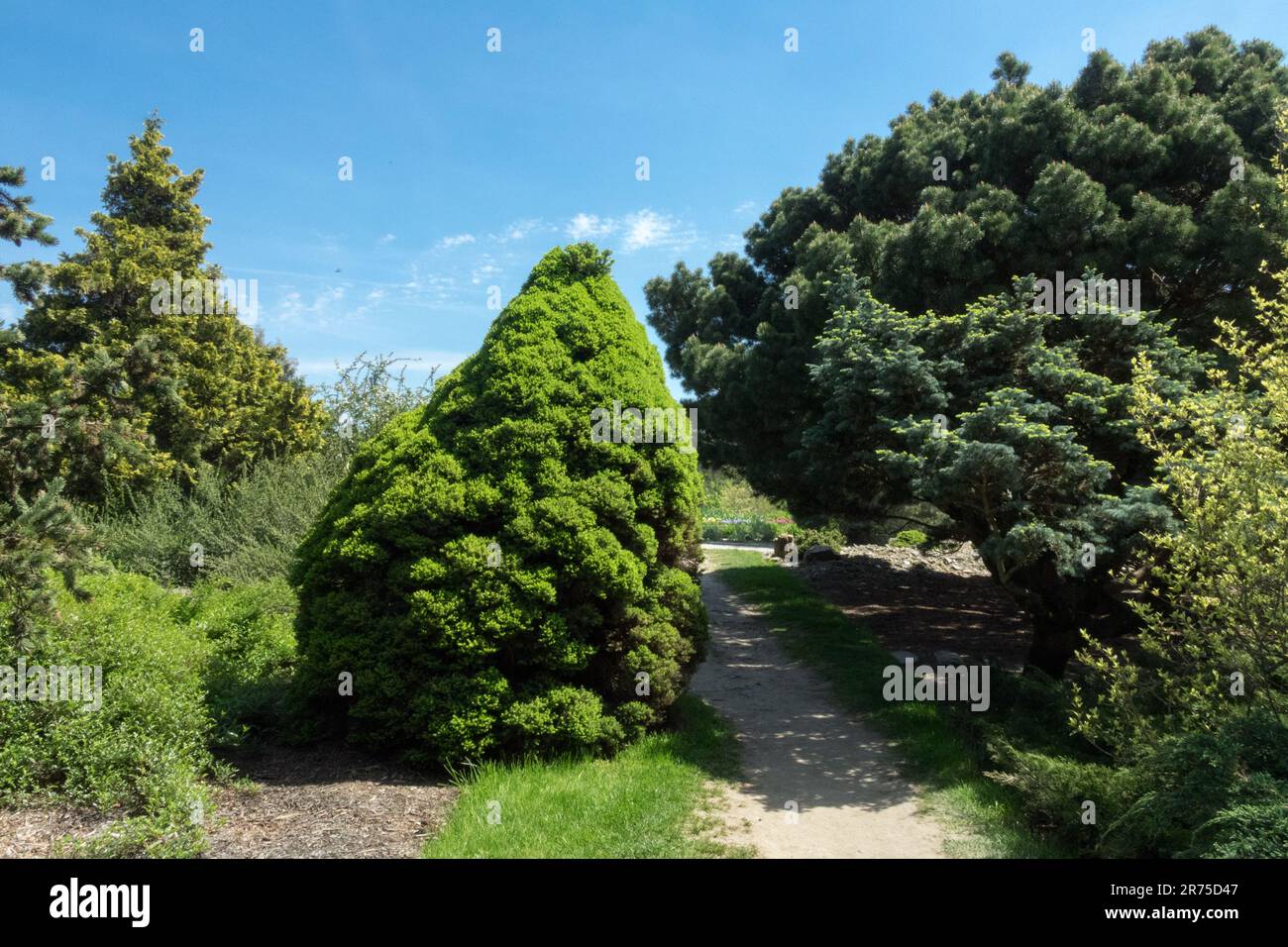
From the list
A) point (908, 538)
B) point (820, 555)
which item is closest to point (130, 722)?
point (820, 555)

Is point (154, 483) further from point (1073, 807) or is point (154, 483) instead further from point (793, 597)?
point (1073, 807)

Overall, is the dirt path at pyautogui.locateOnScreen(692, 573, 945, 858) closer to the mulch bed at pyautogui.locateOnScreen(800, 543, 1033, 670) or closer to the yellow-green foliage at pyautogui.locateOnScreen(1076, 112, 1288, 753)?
the yellow-green foliage at pyautogui.locateOnScreen(1076, 112, 1288, 753)

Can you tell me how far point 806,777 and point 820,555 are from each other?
12401mm

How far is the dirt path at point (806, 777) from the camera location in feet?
16.2

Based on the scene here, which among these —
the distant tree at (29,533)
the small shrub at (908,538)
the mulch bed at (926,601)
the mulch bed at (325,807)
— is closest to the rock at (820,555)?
the mulch bed at (926,601)

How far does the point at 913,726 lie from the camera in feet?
23.2

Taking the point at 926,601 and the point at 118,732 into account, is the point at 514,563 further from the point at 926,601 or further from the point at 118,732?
the point at 926,601

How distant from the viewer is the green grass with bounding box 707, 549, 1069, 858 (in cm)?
500

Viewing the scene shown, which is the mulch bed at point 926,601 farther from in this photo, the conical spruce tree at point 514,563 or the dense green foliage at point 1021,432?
the conical spruce tree at point 514,563

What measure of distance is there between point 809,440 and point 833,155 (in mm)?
7016

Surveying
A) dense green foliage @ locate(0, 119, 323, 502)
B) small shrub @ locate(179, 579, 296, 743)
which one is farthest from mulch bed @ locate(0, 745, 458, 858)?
dense green foliage @ locate(0, 119, 323, 502)

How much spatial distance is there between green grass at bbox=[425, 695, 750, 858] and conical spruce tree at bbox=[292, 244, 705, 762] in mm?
289

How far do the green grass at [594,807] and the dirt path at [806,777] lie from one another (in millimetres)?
307
